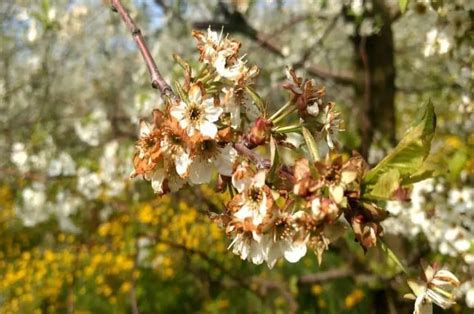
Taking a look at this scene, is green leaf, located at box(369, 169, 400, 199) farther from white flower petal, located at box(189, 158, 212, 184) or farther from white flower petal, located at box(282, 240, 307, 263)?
white flower petal, located at box(189, 158, 212, 184)

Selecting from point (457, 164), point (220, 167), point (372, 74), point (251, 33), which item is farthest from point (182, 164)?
point (372, 74)

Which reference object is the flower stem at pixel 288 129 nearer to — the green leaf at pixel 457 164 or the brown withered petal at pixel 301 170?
the brown withered petal at pixel 301 170

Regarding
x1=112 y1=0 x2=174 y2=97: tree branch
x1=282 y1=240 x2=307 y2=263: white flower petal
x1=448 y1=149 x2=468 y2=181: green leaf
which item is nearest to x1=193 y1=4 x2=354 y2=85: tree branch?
x1=448 y1=149 x2=468 y2=181: green leaf

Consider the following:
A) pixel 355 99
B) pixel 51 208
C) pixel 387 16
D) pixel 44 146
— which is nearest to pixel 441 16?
pixel 387 16

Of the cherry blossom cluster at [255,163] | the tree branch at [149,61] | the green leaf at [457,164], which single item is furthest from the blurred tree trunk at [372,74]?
the cherry blossom cluster at [255,163]

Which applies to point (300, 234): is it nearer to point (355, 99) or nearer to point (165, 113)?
point (165, 113)

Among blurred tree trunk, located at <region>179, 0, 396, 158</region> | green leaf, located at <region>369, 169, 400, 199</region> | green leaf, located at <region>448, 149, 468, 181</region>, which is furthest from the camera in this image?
blurred tree trunk, located at <region>179, 0, 396, 158</region>
